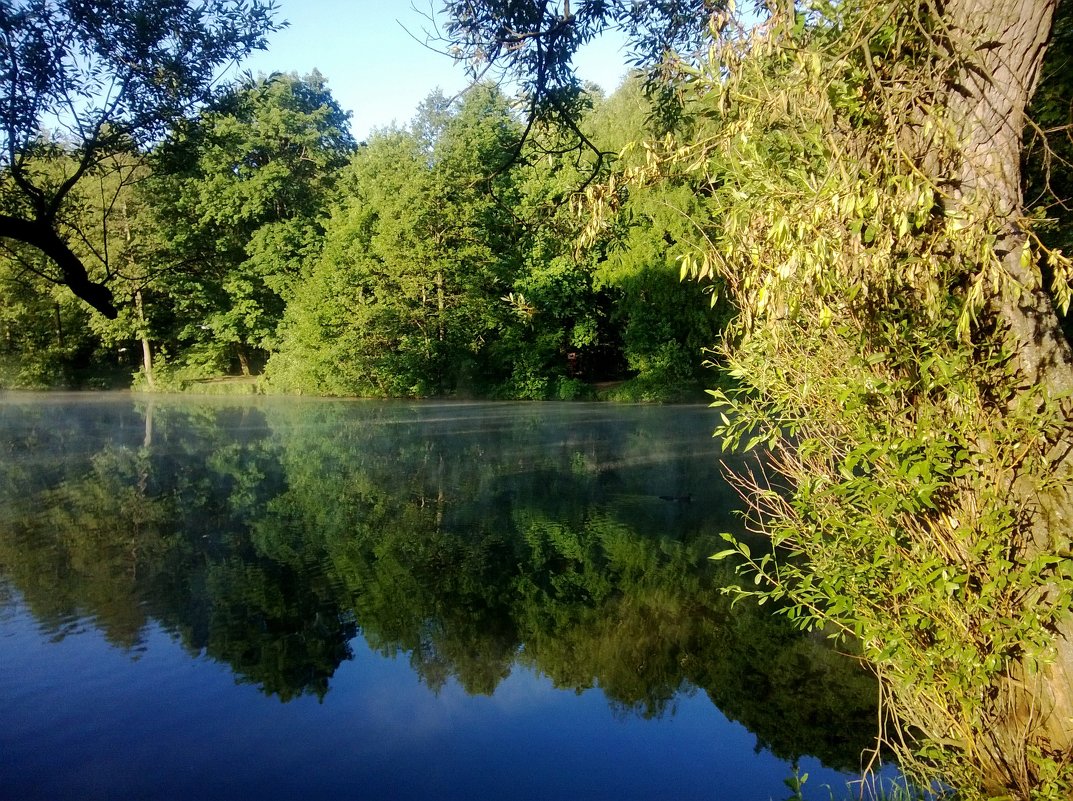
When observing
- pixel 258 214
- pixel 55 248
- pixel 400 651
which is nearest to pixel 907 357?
pixel 55 248

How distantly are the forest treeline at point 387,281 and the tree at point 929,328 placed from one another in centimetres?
2184

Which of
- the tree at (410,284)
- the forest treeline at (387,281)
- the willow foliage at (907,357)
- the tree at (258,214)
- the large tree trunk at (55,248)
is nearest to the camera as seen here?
the willow foliage at (907,357)

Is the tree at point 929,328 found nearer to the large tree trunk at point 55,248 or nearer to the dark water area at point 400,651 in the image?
the dark water area at point 400,651

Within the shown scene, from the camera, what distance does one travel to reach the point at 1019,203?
278 centimetres

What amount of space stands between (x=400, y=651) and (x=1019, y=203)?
513 centimetres

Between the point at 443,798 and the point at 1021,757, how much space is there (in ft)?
9.11

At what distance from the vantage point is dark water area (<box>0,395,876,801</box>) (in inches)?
183

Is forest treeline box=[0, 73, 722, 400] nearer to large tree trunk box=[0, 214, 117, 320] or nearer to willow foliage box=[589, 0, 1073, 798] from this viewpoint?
large tree trunk box=[0, 214, 117, 320]

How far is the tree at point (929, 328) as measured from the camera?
2662 mm

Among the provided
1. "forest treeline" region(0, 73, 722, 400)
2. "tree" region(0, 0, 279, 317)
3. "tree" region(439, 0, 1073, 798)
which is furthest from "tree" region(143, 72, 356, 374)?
"tree" region(439, 0, 1073, 798)

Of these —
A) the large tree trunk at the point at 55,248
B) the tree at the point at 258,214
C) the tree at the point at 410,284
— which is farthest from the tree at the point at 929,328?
the tree at the point at 258,214

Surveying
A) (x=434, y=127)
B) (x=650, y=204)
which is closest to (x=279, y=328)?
(x=650, y=204)

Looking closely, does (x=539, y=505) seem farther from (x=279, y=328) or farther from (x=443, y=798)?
(x=279, y=328)

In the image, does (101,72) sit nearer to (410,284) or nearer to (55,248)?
(55,248)
